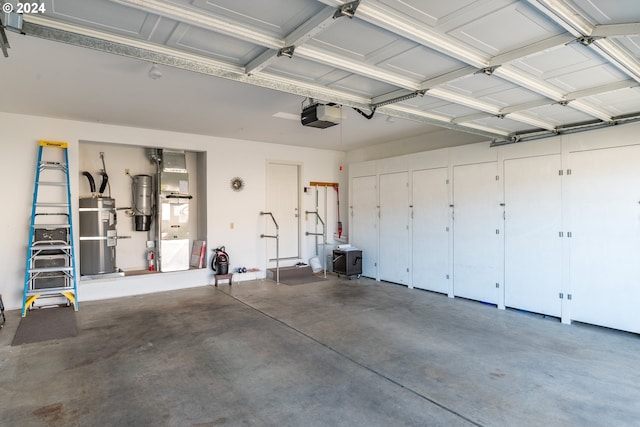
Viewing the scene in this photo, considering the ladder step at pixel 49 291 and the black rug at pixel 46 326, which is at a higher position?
the ladder step at pixel 49 291

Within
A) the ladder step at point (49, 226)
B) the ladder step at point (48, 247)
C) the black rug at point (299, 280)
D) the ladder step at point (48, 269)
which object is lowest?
the black rug at point (299, 280)

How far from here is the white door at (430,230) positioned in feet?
20.1

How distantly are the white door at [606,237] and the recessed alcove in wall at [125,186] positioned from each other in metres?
6.01

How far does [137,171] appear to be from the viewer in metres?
6.81

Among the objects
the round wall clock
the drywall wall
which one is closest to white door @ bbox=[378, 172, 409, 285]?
the drywall wall

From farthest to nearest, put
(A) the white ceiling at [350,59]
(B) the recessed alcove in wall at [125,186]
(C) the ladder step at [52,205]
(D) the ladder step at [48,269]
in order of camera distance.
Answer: (B) the recessed alcove in wall at [125,186] → (C) the ladder step at [52,205] → (D) the ladder step at [48,269] → (A) the white ceiling at [350,59]

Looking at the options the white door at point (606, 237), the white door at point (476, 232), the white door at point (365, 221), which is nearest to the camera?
the white door at point (606, 237)

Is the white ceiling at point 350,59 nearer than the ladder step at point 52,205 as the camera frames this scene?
Yes

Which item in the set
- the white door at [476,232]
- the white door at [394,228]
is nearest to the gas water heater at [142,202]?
the white door at [394,228]

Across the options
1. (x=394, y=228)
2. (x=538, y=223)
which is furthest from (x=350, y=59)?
(x=394, y=228)

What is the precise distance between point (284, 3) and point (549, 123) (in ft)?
13.3

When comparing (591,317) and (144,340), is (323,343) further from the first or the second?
(591,317)

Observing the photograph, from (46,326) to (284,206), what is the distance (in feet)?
15.5

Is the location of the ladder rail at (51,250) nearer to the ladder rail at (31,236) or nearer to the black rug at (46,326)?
the ladder rail at (31,236)
